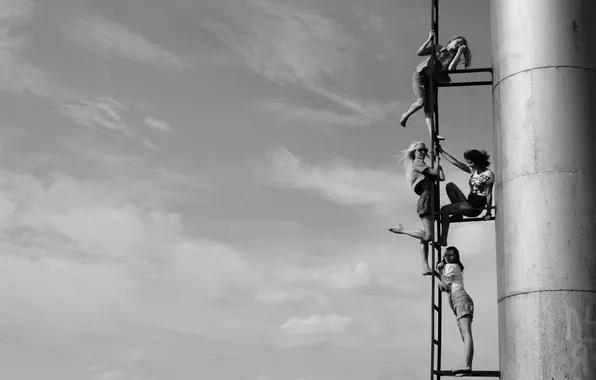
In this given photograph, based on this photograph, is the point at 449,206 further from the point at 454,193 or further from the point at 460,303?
the point at 460,303

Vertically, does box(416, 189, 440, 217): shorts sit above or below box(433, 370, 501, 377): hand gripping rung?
above

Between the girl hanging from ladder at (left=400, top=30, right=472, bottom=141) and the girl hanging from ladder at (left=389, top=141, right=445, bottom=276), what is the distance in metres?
0.81

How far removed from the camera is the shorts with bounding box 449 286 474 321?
888 inches

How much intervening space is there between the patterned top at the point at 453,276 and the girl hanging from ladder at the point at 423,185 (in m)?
1.12

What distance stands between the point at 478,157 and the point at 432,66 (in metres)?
3.02

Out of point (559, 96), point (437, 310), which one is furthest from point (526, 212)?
point (437, 310)

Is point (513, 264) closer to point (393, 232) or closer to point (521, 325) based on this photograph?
point (521, 325)

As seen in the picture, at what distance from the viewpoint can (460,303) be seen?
22.7 m

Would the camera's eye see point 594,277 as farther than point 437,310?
No

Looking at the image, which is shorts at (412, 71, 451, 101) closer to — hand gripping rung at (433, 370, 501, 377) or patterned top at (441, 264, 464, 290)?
patterned top at (441, 264, 464, 290)

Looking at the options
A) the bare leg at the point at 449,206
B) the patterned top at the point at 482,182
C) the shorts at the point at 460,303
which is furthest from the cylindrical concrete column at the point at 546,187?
the bare leg at the point at 449,206

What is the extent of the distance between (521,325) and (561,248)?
165 centimetres

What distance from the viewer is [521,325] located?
1956 cm

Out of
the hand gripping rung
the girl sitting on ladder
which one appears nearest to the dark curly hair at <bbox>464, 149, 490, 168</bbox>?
the girl sitting on ladder
